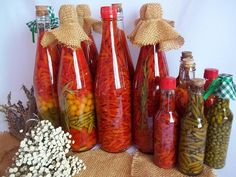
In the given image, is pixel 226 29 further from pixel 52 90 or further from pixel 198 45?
pixel 52 90

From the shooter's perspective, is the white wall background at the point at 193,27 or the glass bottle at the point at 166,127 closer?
the glass bottle at the point at 166,127

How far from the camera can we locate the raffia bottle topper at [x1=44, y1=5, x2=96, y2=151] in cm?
50

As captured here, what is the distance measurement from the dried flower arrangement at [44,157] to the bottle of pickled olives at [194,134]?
8.3 inches

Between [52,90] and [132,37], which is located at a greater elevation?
[132,37]

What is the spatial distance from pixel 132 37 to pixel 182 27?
0.16 metres

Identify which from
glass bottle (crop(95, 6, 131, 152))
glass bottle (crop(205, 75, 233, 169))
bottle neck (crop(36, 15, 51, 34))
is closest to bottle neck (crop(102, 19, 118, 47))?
glass bottle (crop(95, 6, 131, 152))

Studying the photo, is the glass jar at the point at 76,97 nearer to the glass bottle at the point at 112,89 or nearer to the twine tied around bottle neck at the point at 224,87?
the glass bottle at the point at 112,89

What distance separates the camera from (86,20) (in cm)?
60

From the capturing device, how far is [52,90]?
0.58 m

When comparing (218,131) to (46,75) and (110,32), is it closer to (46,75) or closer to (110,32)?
(110,32)

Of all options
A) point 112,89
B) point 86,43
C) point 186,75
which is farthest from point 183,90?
point 86,43

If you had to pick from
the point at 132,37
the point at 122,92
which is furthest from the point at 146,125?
the point at 132,37

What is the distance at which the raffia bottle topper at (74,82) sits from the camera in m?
0.50

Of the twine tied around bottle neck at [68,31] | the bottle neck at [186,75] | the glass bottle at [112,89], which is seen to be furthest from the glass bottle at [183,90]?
the twine tied around bottle neck at [68,31]
